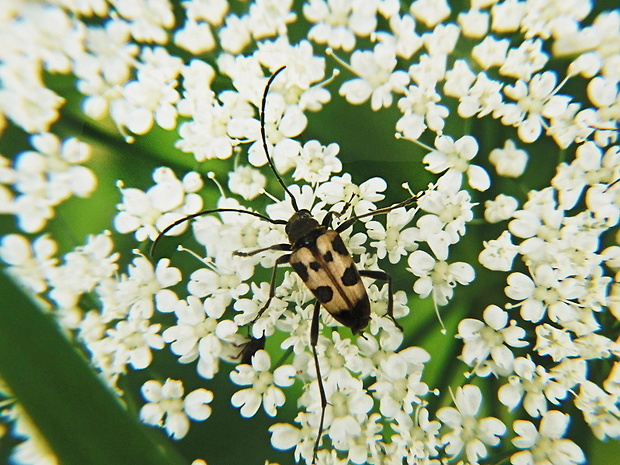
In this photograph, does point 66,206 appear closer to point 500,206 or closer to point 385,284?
point 385,284

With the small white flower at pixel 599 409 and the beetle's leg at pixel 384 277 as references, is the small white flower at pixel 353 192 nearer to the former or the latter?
the beetle's leg at pixel 384 277

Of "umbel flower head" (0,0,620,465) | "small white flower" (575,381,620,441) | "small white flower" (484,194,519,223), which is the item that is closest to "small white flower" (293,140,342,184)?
"umbel flower head" (0,0,620,465)

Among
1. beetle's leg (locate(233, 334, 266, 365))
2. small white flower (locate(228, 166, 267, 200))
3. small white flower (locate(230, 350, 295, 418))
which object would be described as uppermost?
small white flower (locate(228, 166, 267, 200))

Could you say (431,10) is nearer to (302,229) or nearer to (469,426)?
(302,229)

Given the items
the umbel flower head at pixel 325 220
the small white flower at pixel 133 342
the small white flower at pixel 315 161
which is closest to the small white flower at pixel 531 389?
the umbel flower head at pixel 325 220

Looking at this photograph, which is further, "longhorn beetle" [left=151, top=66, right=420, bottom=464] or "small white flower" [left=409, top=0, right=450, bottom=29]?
"small white flower" [left=409, top=0, right=450, bottom=29]

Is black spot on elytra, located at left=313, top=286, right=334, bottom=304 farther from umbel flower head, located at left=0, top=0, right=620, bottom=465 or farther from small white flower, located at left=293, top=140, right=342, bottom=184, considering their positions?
small white flower, located at left=293, top=140, right=342, bottom=184

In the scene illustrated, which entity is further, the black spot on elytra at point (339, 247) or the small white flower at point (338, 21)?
the small white flower at point (338, 21)

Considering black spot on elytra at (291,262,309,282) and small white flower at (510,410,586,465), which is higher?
black spot on elytra at (291,262,309,282)

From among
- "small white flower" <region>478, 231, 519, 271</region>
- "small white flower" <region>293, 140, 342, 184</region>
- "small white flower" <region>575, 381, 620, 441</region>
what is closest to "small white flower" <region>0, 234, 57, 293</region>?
"small white flower" <region>293, 140, 342, 184</region>
